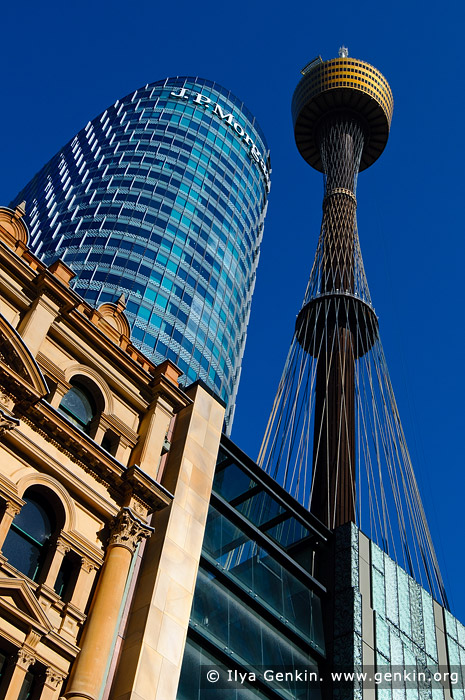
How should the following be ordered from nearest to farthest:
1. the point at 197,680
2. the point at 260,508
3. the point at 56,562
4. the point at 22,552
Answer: the point at 22,552 < the point at 56,562 < the point at 197,680 < the point at 260,508

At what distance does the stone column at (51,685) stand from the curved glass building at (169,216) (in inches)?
2147

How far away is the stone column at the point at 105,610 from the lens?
2089 cm

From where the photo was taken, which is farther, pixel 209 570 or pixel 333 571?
pixel 333 571

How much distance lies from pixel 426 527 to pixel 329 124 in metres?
48.6

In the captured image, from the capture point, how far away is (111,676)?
2195cm

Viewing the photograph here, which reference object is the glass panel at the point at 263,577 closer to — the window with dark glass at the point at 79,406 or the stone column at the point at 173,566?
the stone column at the point at 173,566

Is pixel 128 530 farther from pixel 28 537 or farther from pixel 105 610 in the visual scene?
pixel 28 537

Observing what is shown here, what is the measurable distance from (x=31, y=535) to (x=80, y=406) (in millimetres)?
5104

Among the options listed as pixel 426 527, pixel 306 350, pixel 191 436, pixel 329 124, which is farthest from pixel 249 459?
pixel 329 124

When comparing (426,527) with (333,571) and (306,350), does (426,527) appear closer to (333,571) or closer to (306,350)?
(306,350)

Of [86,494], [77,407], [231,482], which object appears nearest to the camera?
[86,494]

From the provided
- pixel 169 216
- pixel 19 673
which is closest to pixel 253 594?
pixel 19 673

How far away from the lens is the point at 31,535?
22797 mm

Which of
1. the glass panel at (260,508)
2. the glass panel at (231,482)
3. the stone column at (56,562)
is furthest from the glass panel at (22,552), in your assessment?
the glass panel at (260,508)
